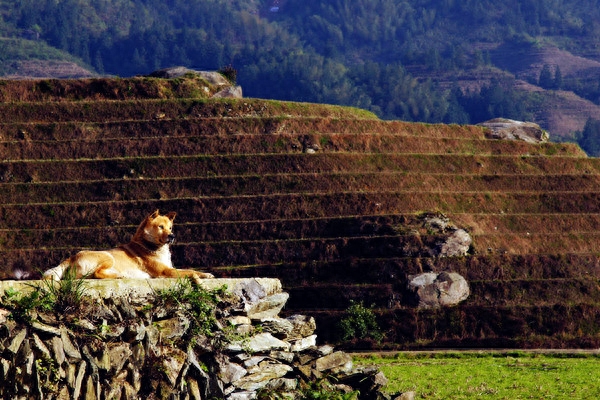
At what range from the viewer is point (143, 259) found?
51.1ft

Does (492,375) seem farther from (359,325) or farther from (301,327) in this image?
(359,325)

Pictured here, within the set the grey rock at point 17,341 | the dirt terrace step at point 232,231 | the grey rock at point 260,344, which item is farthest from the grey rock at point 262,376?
the dirt terrace step at point 232,231

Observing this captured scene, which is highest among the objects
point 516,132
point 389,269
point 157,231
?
point 157,231

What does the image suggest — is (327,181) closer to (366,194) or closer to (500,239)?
(366,194)

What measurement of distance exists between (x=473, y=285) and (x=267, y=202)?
11028 mm

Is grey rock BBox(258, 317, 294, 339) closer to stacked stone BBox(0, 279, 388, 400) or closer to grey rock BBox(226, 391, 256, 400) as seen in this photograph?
stacked stone BBox(0, 279, 388, 400)

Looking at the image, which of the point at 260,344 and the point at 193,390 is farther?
the point at 260,344

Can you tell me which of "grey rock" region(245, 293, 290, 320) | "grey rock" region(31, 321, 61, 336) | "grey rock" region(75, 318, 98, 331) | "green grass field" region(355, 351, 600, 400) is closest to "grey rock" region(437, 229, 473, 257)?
"green grass field" region(355, 351, 600, 400)

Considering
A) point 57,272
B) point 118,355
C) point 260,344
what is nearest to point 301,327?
point 260,344

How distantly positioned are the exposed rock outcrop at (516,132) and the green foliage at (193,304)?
183 feet

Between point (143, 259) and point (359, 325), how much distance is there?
31.7 meters

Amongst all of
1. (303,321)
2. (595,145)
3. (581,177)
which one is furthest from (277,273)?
(595,145)

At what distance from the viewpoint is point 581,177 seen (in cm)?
6341

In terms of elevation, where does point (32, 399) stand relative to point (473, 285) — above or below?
above
